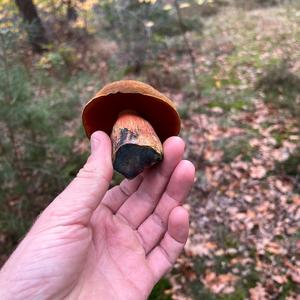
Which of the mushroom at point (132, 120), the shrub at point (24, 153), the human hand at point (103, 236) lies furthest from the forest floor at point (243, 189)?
the mushroom at point (132, 120)

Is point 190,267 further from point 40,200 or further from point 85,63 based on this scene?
point 85,63

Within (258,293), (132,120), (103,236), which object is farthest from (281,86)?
(103,236)

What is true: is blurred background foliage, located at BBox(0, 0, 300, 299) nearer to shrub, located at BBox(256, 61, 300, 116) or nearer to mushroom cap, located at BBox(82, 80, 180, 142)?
shrub, located at BBox(256, 61, 300, 116)

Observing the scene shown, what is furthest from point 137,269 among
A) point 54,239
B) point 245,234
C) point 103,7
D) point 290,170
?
point 103,7

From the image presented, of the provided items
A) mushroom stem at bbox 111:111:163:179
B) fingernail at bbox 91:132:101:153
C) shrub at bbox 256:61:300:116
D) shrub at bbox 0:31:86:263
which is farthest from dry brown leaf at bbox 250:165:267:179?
fingernail at bbox 91:132:101:153

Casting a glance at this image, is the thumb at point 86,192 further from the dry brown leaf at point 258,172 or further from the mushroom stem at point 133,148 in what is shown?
the dry brown leaf at point 258,172

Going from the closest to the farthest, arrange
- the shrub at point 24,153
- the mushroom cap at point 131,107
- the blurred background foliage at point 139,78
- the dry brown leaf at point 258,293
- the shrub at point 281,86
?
the mushroom cap at point 131,107 < the dry brown leaf at point 258,293 < the shrub at point 24,153 < the blurred background foliage at point 139,78 < the shrub at point 281,86
